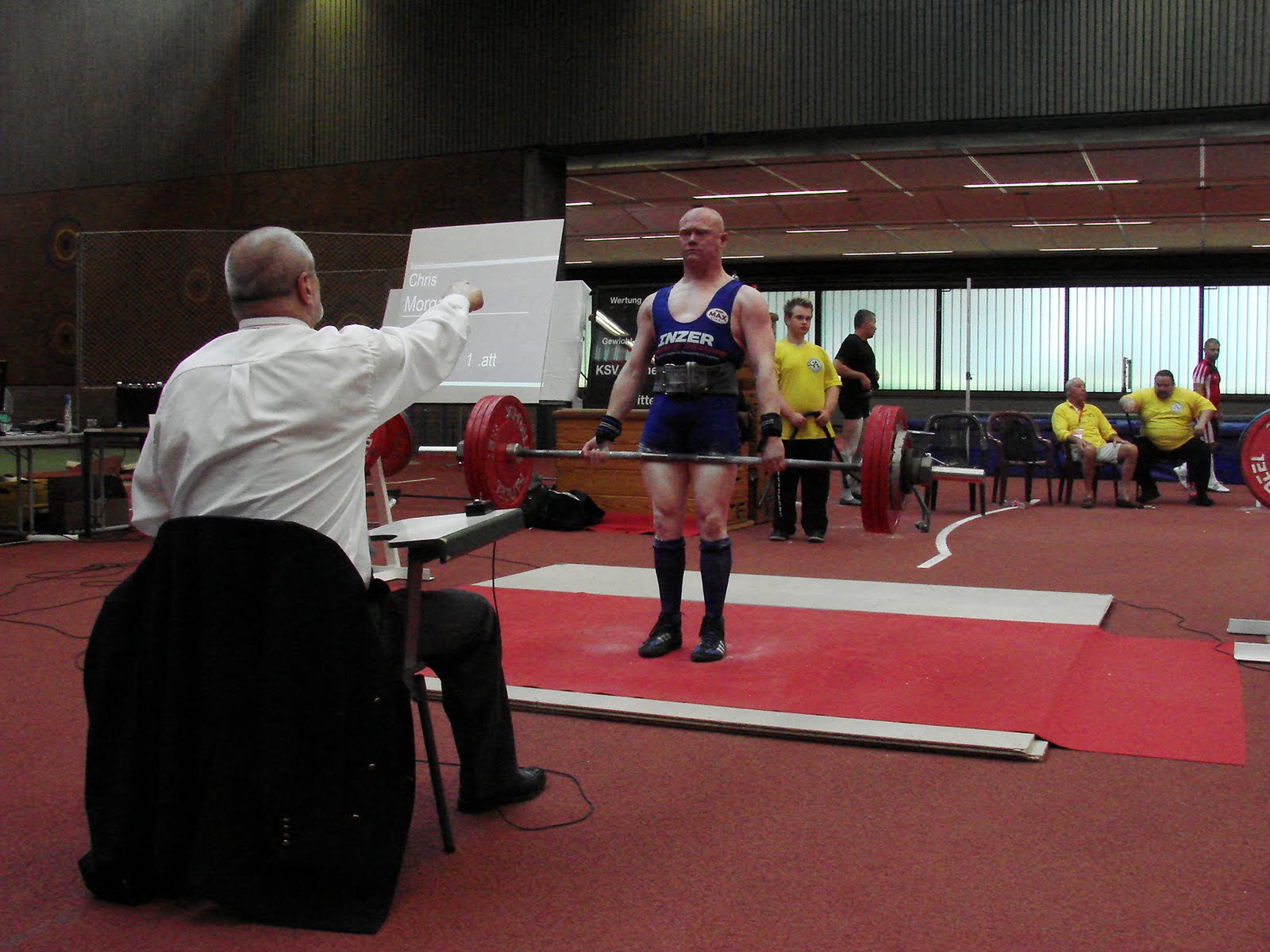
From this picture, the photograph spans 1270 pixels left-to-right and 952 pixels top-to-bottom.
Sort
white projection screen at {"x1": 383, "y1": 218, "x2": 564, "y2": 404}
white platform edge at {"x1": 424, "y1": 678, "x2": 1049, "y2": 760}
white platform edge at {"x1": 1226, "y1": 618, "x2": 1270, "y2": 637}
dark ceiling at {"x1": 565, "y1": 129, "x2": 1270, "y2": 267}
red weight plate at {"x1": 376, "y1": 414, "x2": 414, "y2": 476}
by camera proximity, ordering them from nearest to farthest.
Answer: white platform edge at {"x1": 424, "y1": 678, "x2": 1049, "y2": 760} < white platform edge at {"x1": 1226, "y1": 618, "x2": 1270, "y2": 637} < red weight plate at {"x1": 376, "y1": 414, "x2": 414, "y2": 476} < white projection screen at {"x1": 383, "y1": 218, "x2": 564, "y2": 404} < dark ceiling at {"x1": 565, "y1": 129, "x2": 1270, "y2": 267}

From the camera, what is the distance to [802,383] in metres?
6.66

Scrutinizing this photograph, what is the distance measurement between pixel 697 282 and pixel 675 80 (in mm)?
6575

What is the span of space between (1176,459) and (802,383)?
4329 millimetres

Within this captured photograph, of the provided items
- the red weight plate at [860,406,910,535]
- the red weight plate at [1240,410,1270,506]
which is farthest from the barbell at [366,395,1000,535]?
the red weight plate at [1240,410,1270,506]

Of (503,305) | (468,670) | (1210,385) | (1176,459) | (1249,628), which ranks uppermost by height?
(503,305)

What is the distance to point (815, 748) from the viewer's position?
2.72 meters

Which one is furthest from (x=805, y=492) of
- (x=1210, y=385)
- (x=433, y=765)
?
(x=1210, y=385)

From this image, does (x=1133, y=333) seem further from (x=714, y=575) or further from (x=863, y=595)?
(x=714, y=575)

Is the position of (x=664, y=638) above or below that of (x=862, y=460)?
below

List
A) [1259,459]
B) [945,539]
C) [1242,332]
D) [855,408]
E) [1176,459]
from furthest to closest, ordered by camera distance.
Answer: [1242,332], [1176,459], [855,408], [945,539], [1259,459]

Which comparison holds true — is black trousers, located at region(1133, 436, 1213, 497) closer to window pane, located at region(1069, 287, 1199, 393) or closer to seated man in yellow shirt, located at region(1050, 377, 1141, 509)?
seated man in yellow shirt, located at region(1050, 377, 1141, 509)

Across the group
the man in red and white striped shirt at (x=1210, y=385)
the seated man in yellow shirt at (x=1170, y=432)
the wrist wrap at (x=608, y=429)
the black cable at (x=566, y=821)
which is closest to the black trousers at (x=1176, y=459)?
the seated man in yellow shirt at (x=1170, y=432)

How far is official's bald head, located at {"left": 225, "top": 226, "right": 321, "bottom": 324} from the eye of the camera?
192 centimetres

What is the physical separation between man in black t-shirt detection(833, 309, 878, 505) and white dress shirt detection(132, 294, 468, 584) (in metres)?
6.38
